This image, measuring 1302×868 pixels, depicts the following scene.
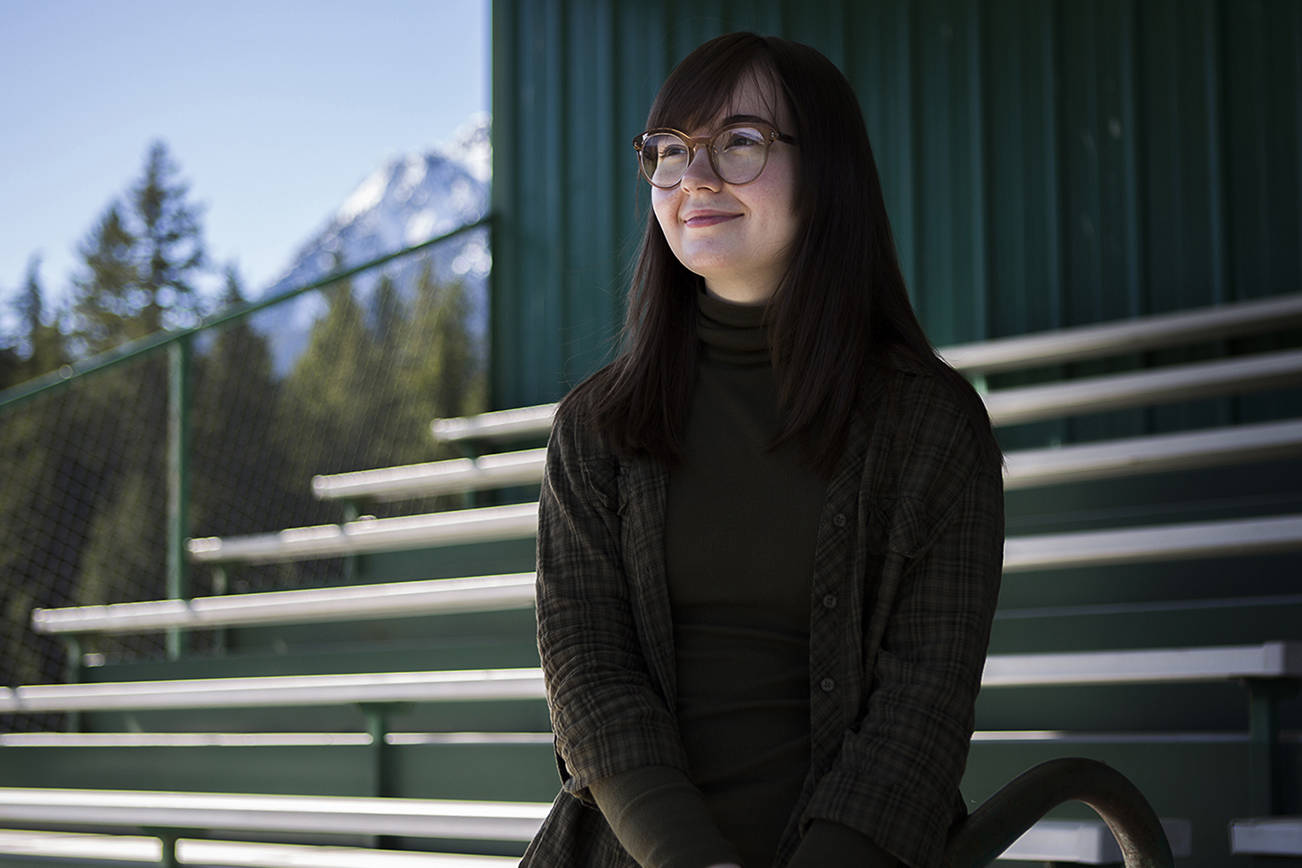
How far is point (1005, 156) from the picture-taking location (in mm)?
3549

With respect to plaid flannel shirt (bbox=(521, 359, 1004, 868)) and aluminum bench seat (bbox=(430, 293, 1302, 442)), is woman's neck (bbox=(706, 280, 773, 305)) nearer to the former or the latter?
plaid flannel shirt (bbox=(521, 359, 1004, 868))

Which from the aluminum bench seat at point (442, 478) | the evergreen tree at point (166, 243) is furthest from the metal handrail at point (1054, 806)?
the evergreen tree at point (166, 243)

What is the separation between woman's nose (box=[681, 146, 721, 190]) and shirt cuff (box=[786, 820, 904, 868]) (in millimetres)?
455

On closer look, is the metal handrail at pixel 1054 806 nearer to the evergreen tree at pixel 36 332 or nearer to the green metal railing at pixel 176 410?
the green metal railing at pixel 176 410

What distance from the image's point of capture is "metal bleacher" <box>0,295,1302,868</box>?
180 cm

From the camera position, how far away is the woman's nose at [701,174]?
3.41 feet

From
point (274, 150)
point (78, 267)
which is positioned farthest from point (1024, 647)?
point (274, 150)

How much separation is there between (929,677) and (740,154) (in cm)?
40

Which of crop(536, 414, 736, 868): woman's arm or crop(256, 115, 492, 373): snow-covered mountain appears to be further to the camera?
crop(256, 115, 492, 373): snow-covered mountain

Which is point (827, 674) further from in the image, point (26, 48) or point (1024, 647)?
point (26, 48)

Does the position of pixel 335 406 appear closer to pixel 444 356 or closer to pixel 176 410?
pixel 176 410

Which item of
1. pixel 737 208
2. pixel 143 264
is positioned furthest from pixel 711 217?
pixel 143 264

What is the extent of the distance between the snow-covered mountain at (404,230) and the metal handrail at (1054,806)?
10.9 ft

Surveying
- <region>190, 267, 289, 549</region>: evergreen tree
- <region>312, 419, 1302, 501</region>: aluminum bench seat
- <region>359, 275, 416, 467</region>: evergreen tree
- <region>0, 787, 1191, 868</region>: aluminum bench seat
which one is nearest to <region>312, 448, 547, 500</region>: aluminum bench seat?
<region>190, 267, 289, 549</region>: evergreen tree
